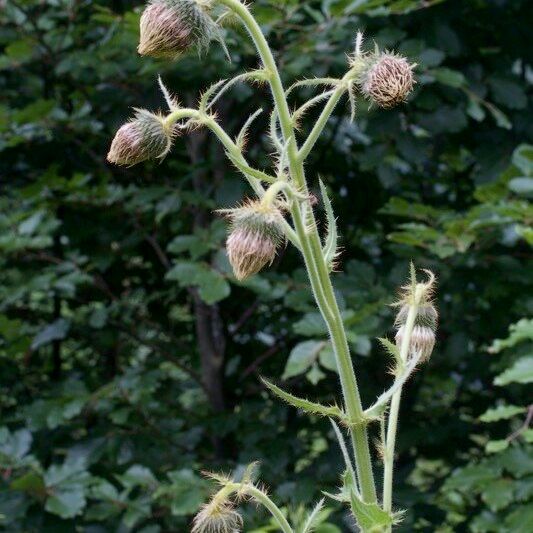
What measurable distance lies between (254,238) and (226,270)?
1.80m

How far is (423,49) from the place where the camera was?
3.28 metres

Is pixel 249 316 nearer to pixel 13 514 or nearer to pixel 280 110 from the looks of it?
pixel 13 514

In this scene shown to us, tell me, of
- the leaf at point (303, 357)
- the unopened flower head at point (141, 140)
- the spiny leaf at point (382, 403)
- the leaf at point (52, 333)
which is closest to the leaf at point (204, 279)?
the leaf at point (303, 357)

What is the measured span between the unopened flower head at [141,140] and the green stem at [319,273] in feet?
0.78

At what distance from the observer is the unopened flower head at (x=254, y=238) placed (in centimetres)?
Answer: 130

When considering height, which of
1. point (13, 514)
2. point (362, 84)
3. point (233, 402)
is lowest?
point (233, 402)

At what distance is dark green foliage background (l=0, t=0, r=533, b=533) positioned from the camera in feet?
10.1

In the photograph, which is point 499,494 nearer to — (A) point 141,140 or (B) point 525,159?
(B) point 525,159

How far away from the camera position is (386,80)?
55.2 inches

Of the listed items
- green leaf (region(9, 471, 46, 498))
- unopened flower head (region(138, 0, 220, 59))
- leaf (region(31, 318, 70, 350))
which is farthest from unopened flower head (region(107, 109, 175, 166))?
leaf (region(31, 318, 70, 350))

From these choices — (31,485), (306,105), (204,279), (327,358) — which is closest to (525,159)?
(327,358)

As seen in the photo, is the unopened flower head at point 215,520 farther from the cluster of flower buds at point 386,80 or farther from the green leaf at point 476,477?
the green leaf at point 476,477

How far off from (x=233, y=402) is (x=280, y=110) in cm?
296

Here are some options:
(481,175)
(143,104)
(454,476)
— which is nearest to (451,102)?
(481,175)
